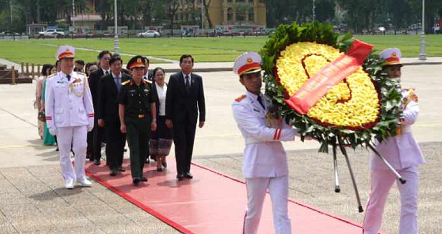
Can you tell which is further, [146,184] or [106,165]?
[106,165]

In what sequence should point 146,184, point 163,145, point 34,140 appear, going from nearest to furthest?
point 146,184 < point 163,145 < point 34,140

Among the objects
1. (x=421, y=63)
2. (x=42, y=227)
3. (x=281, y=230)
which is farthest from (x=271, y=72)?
(x=421, y=63)

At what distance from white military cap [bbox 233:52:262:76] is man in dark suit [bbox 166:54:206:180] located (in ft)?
15.1

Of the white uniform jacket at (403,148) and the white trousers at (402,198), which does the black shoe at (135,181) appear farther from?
the white uniform jacket at (403,148)

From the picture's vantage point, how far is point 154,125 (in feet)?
37.4

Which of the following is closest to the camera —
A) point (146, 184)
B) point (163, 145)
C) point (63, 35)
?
point (146, 184)

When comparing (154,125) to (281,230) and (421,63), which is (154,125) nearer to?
(281,230)

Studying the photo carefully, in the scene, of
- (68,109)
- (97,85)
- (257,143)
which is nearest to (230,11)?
(97,85)

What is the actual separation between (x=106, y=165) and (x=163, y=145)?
3.76 ft

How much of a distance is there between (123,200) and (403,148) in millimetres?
4023

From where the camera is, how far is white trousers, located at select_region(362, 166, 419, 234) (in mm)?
7082

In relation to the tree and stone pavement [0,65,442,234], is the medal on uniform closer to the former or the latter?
stone pavement [0,65,442,234]

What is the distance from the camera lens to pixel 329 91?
21.4 ft

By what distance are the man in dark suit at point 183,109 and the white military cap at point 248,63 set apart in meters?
4.61
